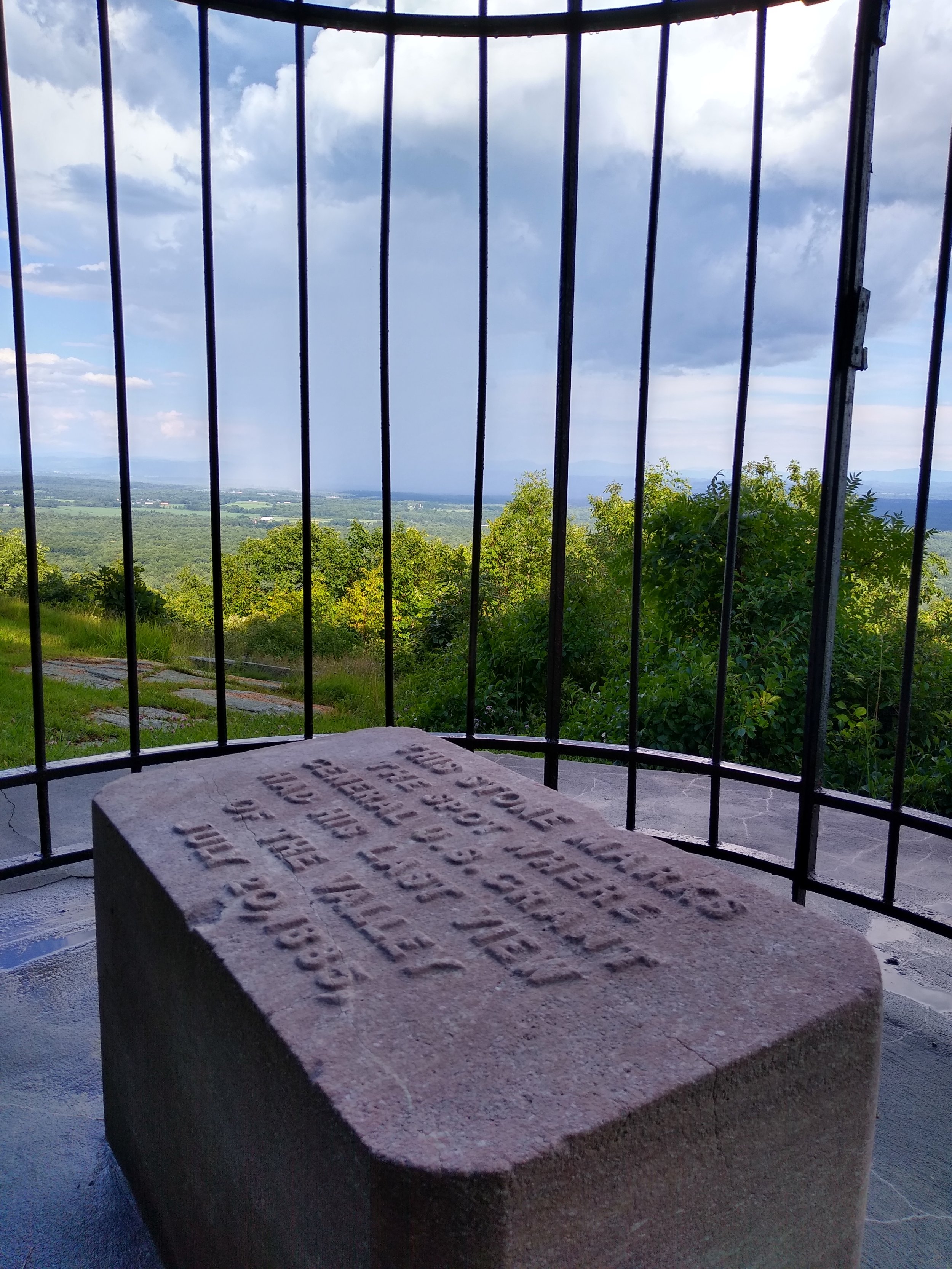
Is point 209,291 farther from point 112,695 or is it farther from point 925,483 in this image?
point 112,695

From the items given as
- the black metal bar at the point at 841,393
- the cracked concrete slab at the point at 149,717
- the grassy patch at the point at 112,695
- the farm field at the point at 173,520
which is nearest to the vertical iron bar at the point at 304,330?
the black metal bar at the point at 841,393

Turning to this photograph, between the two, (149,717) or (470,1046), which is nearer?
(470,1046)

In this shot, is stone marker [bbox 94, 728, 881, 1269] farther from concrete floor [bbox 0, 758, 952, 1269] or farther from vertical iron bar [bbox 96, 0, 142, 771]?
vertical iron bar [bbox 96, 0, 142, 771]

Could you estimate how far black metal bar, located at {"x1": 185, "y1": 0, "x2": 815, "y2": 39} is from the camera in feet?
8.69

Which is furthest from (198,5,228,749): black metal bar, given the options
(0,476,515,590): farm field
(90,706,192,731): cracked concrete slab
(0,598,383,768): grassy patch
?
(0,476,515,590): farm field

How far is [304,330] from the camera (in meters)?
2.76

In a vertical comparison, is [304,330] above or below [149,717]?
above

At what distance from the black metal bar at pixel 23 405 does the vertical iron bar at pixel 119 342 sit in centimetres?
23

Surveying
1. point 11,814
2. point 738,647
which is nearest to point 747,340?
point 11,814

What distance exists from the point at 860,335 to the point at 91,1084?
270 cm

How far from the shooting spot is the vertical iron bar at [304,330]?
266 cm

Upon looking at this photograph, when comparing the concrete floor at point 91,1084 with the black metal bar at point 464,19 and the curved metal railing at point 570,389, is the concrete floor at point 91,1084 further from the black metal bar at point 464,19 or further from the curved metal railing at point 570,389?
the black metal bar at point 464,19

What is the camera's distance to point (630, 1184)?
107cm

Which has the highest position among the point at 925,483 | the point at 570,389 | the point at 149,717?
the point at 570,389
